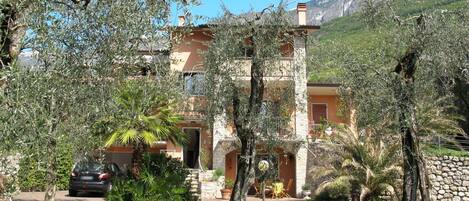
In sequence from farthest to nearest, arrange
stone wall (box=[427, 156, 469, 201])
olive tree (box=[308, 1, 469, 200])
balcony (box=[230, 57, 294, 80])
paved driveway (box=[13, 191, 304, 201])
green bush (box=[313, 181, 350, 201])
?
stone wall (box=[427, 156, 469, 201]), paved driveway (box=[13, 191, 304, 201]), green bush (box=[313, 181, 350, 201]), balcony (box=[230, 57, 294, 80]), olive tree (box=[308, 1, 469, 200])

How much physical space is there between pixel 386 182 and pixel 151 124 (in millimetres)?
9028

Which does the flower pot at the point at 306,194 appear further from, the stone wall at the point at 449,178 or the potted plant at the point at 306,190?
the stone wall at the point at 449,178

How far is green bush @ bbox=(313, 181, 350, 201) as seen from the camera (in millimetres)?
19891

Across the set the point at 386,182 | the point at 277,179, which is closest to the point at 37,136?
the point at 386,182

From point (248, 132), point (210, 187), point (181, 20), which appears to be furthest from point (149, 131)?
point (181, 20)

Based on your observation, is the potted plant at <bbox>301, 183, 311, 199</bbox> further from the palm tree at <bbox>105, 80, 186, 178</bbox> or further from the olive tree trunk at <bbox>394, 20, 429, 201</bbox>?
the olive tree trunk at <bbox>394, 20, 429, 201</bbox>

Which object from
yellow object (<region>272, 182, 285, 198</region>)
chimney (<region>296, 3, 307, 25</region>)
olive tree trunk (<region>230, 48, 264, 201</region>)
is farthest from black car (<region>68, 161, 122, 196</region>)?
chimney (<region>296, 3, 307, 25</region>)

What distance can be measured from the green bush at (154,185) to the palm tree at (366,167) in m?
7.65

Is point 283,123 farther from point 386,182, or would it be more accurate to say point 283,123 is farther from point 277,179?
point 277,179

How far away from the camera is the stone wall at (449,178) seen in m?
20.9

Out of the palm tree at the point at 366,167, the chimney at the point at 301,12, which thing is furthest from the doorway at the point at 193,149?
the palm tree at the point at 366,167

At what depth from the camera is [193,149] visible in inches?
1120

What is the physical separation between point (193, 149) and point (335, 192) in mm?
10119

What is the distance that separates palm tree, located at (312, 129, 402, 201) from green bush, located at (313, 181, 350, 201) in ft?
0.53
